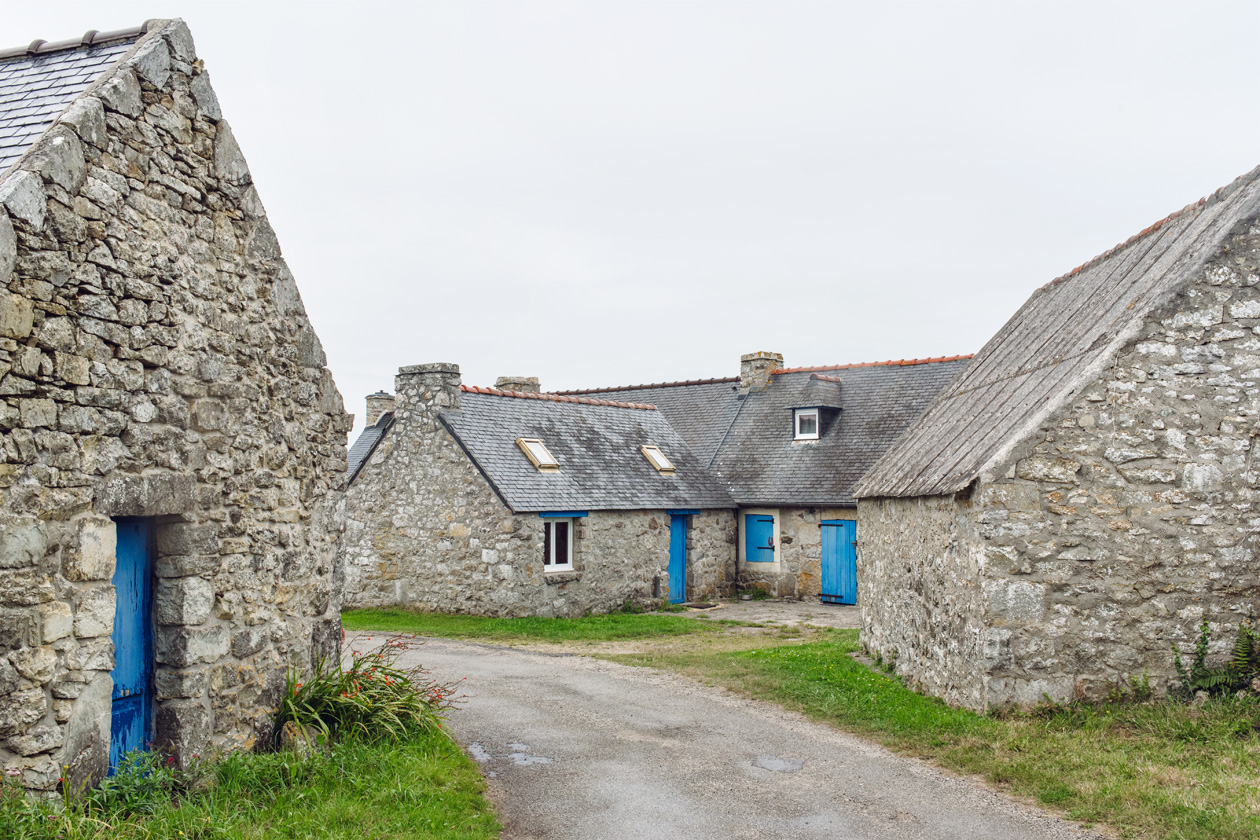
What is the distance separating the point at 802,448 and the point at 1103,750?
632 inches

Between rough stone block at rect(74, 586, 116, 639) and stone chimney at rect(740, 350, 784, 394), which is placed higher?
stone chimney at rect(740, 350, 784, 394)

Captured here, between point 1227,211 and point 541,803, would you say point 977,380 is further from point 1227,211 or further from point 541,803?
point 541,803

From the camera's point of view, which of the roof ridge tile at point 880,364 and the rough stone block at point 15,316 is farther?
the roof ridge tile at point 880,364

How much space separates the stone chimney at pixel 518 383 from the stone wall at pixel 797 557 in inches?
284

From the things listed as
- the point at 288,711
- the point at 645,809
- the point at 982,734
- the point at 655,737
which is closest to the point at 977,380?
the point at 982,734

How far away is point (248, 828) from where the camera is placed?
17.7ft

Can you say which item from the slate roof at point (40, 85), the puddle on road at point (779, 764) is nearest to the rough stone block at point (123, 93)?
the slate roof at point (40, 85)

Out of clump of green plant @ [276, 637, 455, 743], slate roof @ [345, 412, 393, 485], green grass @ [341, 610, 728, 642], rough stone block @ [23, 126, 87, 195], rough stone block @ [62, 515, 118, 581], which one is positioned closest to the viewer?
rough stone block @ [23, 126, 87, 195]

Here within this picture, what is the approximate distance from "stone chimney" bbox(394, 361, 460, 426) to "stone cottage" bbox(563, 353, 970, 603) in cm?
777

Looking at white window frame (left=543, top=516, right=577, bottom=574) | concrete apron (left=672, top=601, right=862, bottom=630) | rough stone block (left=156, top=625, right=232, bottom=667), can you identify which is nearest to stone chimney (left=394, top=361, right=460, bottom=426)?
white window frame (left=543, top=516, right=577, bottom=574)

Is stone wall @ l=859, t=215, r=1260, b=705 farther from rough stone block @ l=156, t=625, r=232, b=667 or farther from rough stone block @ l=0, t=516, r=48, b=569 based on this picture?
rough stone block @ l=0, t=516, r=48, b=569

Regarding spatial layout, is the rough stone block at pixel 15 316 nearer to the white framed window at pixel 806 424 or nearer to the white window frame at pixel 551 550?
the white window frame at pixel 551 550

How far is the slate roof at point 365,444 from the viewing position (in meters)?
19.2

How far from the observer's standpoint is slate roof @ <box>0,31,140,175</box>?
5461mm
